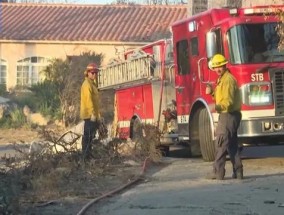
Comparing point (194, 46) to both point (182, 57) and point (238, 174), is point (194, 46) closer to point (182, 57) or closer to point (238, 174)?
point (182, 57)

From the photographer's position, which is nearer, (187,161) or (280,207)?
(280,207)

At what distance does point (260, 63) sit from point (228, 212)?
4.82m

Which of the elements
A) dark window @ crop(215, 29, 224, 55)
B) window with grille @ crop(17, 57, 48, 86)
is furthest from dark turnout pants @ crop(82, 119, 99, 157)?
window with grille @ crop(17, 57, 48, 86)

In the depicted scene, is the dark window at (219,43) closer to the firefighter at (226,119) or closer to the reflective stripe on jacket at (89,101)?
the firefighter at (226,119)

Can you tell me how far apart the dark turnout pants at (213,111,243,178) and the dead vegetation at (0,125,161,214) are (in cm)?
160

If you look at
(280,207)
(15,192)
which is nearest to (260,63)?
(280,207)

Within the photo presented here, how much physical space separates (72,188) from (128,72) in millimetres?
7315

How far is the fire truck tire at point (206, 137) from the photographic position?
13656 millimetres

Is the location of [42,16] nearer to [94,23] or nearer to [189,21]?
[94,23]

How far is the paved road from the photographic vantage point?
8594mm

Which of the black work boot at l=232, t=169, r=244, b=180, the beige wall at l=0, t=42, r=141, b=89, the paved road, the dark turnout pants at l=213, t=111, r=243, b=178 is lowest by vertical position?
the paved road

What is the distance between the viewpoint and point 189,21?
569 inches

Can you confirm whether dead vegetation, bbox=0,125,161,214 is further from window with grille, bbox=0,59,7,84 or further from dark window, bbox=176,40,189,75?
window with grille, bbox=0,59,7,84

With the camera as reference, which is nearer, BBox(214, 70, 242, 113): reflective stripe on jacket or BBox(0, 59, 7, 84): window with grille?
BBox(214, 70, 242, 113): reflective stripe on jacket
